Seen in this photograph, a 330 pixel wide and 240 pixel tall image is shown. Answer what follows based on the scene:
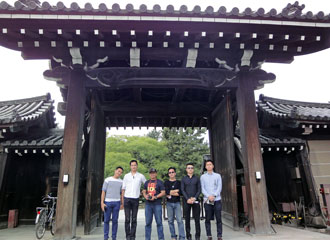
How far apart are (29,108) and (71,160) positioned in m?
5.21

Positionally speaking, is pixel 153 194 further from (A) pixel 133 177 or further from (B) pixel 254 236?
(B) pixel 254 236

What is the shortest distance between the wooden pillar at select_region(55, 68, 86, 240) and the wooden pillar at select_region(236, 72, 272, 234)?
13.7ft

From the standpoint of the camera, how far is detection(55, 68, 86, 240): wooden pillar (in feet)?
18.1

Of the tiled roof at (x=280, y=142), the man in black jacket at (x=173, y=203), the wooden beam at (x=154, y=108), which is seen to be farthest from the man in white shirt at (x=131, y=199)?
the tiled roof at (x=280, y=142)

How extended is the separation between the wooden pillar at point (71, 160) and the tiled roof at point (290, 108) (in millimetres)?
6509

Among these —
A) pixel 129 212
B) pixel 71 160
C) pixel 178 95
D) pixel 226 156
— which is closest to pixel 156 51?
pixel 178 95

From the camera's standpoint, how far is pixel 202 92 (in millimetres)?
9172

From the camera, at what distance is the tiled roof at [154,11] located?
5.16m

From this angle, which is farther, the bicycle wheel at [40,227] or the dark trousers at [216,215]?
the bicycle wheel at [40,227]

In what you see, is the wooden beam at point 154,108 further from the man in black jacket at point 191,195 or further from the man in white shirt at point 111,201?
the man in black jacket at point 191,195

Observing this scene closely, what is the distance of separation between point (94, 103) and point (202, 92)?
391 centimetres

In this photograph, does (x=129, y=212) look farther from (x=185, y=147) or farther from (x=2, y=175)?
(x=185, y=147)

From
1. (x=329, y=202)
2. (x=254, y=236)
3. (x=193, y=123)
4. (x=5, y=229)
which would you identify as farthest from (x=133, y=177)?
(x=193, y=123)

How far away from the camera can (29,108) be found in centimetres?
978
